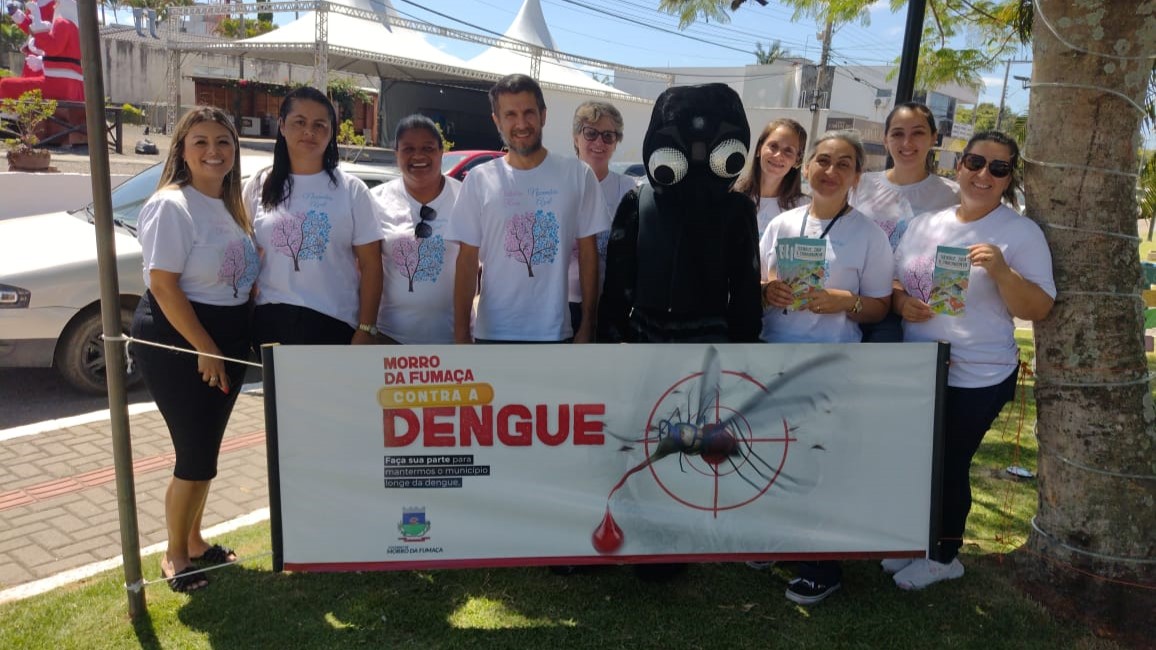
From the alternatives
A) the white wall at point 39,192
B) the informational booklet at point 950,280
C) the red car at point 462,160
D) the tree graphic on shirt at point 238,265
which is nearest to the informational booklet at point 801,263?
the informational booklet at point 950,280

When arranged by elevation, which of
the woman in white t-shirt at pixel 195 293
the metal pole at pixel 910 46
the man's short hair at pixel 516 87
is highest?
the metal pole at pixel 910 46

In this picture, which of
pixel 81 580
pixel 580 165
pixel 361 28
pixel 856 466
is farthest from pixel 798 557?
pixel 361 28

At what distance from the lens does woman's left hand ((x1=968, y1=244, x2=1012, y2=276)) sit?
2.91 metres

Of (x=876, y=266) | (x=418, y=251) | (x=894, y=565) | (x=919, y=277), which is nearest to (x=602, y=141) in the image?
(x=418, y=251)

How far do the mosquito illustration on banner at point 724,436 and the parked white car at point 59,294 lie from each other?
3.88 m

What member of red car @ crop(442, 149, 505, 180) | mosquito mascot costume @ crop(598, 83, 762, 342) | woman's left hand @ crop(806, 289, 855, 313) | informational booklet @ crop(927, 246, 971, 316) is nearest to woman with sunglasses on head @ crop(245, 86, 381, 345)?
mosquito mascot costume @ crop(598, 83, 762, 342)

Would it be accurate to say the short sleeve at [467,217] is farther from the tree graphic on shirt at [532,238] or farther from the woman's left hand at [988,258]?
the woman's left hand at [988,258]

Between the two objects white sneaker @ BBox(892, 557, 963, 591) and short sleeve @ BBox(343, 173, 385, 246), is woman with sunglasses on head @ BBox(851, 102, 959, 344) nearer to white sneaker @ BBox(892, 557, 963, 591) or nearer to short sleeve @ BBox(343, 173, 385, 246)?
white sneaker @ BBox(892, 557, 963, 591)

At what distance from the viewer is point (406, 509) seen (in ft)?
9.59

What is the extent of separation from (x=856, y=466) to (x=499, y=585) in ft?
5.11

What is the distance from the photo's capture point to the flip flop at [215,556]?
3545 millimetres

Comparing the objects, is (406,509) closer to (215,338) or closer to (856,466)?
(215,338)

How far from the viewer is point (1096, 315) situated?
10.4 feet

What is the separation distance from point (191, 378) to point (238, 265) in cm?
47
